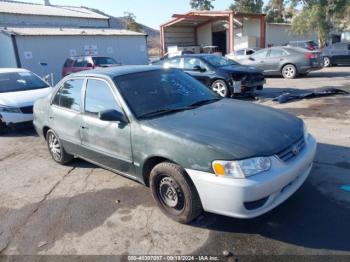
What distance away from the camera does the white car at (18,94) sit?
25.3ft

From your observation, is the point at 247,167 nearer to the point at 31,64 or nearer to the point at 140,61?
the point at 31,64

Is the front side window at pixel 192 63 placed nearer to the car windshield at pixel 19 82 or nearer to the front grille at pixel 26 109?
the car windshield at pixel 19 82

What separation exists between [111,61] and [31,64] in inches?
224

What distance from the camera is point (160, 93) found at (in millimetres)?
4219

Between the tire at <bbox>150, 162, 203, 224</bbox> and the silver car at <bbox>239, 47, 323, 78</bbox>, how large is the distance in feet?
40.0

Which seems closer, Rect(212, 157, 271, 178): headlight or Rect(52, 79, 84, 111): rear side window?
Rect(212, 157, 271, 178): headlight

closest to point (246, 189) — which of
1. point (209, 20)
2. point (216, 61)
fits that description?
point (216, 61)

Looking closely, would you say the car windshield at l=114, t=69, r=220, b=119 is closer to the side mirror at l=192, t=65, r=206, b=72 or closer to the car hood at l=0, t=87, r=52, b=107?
the car hood at l=0, t=87, r=52, b=107

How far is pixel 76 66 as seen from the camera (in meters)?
15.2

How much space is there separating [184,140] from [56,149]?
3114 millimetres

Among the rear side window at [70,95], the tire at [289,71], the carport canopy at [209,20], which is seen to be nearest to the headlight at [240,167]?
the rear side window at [70,95]

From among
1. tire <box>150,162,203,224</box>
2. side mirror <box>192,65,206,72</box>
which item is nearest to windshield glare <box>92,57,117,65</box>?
side mirror <box>192,65,206,72</box>

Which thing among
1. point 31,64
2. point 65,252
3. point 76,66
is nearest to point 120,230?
point 65,252

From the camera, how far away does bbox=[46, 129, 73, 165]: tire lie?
5.34 metres
